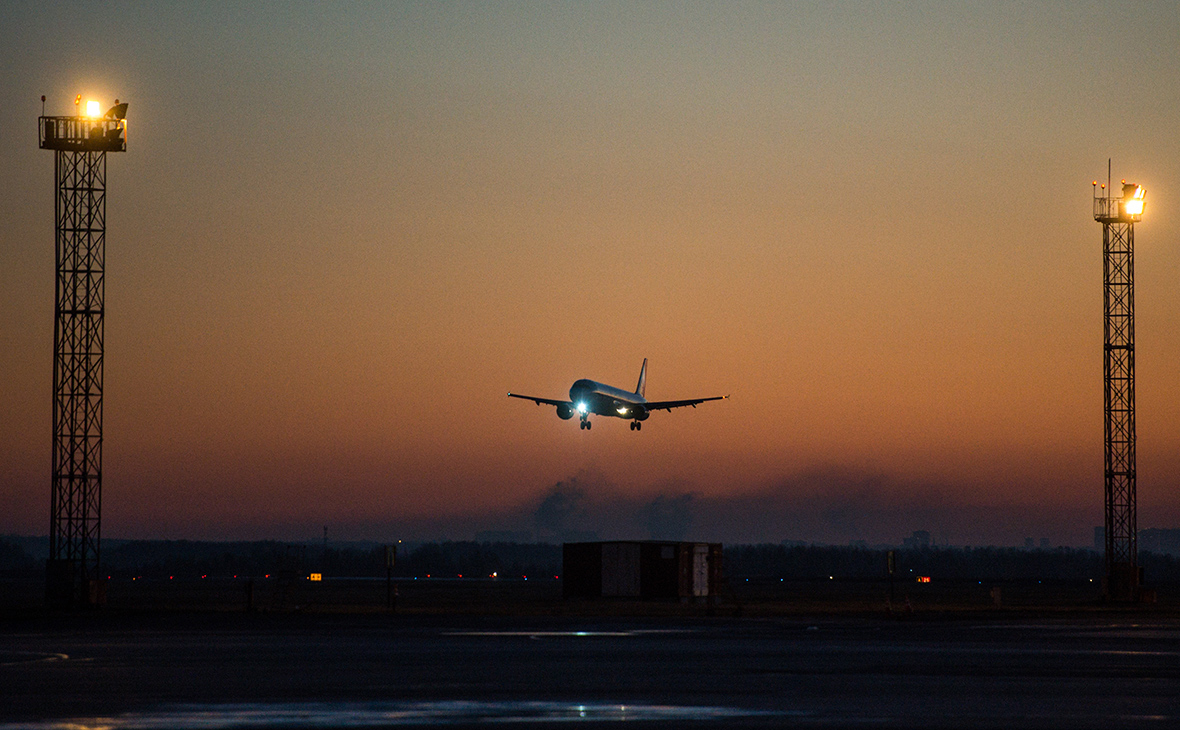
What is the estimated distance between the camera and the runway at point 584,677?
20.9 meters

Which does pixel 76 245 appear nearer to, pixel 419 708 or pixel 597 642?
pixel 597 642

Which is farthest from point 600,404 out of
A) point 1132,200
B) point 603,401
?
point 1132,200

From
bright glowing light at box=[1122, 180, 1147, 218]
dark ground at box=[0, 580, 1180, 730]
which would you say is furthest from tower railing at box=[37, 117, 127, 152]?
bright glowing light at box=[1122, 180, 1147, 218]

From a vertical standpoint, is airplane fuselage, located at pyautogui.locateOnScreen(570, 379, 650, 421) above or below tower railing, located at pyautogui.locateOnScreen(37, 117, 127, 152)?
below

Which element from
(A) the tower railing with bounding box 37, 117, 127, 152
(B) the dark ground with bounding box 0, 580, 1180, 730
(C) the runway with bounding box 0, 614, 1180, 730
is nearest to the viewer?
(C) the runway with bounding box 0, 614, 1180, 730

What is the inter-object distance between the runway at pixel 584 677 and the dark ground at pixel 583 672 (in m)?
0.06

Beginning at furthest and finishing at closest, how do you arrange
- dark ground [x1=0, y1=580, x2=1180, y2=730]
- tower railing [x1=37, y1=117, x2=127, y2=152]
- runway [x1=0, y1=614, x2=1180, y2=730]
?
tower railing [x1=37, y1=117, x2=127, y2=152] < dark ground [x1=0, y1=580, x2=1180, y2=730] < runway [x1=0, y1=614, x2=1180, y2=730]

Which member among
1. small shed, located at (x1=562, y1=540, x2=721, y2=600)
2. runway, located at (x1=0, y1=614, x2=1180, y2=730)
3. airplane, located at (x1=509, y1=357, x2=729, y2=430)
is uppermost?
airplane, located at (x1=509, y1=357, x2=729, y2=430)

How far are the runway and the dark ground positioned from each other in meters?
0.06

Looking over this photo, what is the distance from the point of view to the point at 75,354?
6588 centimetres

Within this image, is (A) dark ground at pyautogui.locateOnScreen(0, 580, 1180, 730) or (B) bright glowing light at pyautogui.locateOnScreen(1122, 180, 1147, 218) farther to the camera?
(B) bright glowing light at pyautogui.locateOnScreen(1122, 180, 1147, 218)

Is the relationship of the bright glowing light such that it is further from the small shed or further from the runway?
the runway

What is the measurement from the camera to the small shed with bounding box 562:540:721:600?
75500 millimetres

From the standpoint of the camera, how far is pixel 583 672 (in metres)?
28.6
